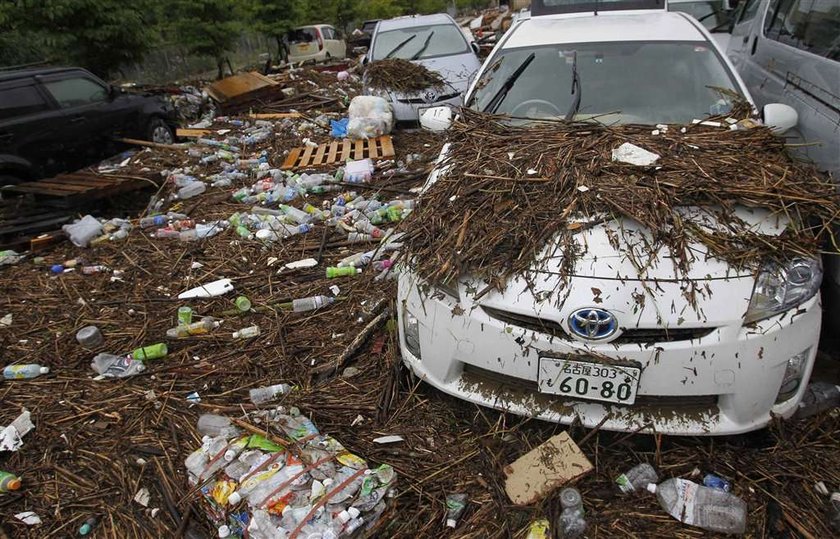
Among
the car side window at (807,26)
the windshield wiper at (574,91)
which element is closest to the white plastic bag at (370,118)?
the windshield wiper at (574,91)

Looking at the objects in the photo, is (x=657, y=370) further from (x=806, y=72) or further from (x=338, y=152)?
(x=338, y=152)

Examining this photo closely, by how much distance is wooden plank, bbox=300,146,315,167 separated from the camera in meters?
7.12

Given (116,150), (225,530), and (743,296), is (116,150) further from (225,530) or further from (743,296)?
(743,296)

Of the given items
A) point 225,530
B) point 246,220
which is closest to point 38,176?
point 246,220

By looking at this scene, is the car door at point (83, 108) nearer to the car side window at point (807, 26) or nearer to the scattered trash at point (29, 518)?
the scattered trash at point (29, 518)

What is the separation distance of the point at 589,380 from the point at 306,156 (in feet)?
19.9

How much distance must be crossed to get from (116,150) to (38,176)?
149cm

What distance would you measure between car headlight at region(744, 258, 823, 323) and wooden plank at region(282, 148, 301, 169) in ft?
19.9

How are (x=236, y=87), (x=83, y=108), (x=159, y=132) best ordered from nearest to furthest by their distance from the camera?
(x=83, y=108) → (x=159, y=132) → (x=236, y=87)

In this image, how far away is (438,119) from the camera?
11.6ft

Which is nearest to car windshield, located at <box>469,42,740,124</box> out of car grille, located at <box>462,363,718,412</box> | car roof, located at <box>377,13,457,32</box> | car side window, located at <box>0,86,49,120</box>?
car grille, located at <box>462,363,718,412</box>

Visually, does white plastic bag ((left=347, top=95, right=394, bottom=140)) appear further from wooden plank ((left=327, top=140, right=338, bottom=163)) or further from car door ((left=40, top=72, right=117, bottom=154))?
car door ((left=40, top=72, right=117, bottom=154))

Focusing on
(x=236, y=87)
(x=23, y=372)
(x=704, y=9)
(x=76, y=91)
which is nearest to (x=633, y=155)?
(x=23, y=372)

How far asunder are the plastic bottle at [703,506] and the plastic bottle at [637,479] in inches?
2.1
